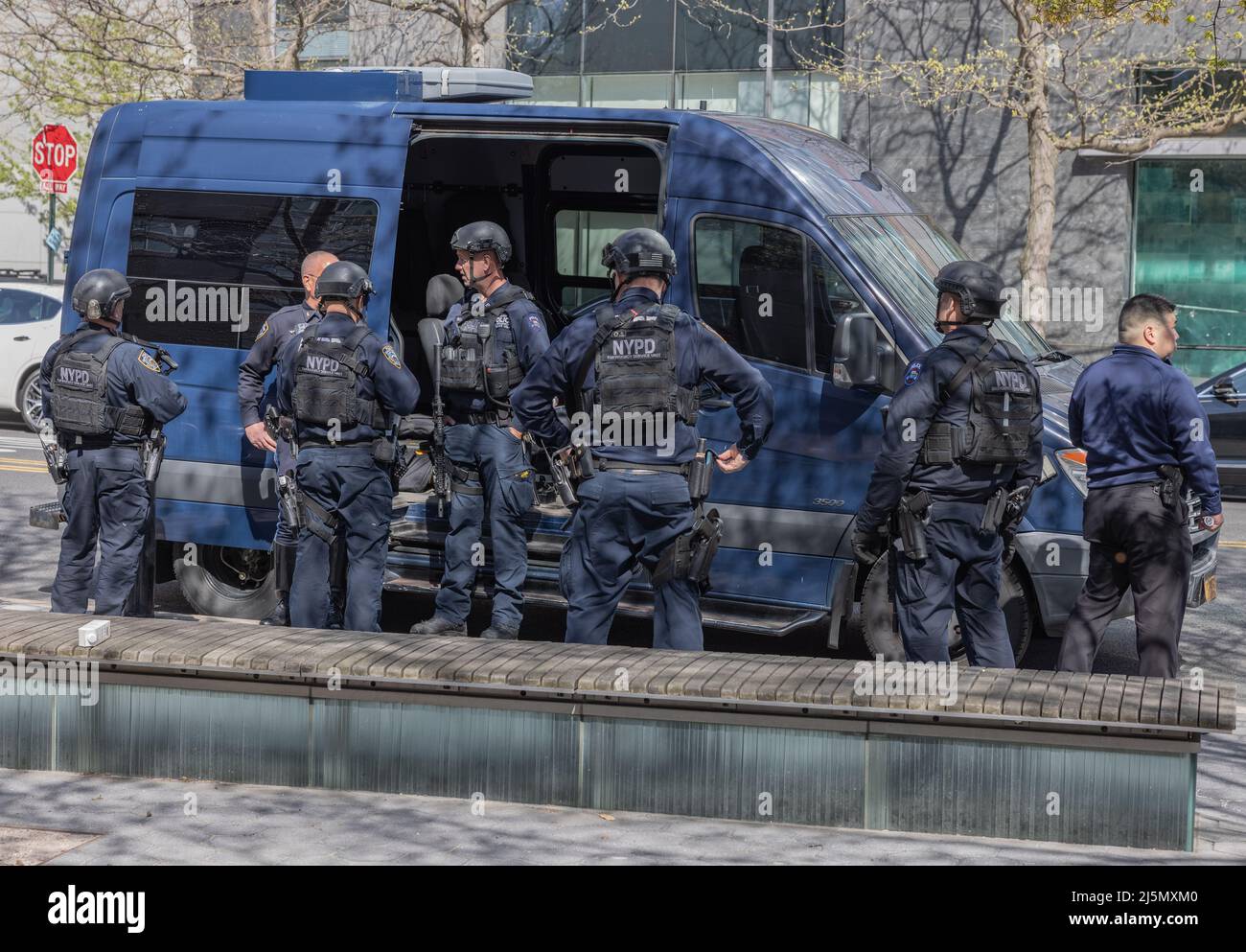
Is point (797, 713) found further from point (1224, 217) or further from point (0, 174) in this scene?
point (0, 174)

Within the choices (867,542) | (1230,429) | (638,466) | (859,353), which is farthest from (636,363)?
(1230,429)

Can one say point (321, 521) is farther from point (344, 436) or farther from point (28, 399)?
point (28, 399)

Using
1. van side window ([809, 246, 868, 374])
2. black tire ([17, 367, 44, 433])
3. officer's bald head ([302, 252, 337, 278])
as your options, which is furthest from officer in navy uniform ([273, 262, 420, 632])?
black tire ([17, 367, 44, 433])

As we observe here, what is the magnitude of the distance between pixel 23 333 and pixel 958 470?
46.0 feet

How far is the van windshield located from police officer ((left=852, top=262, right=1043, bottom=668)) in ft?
3.27

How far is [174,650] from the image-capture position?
612 centimetres

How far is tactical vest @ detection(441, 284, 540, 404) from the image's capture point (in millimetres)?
8031

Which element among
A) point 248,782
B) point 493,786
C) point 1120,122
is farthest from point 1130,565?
point 1120,122

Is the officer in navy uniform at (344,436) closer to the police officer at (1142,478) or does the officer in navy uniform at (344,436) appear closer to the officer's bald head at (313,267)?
the officer's bald head at (313,267)

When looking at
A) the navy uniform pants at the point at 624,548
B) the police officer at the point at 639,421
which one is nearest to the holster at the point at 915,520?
the police officer at the point at 639,421

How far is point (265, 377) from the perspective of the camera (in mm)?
8602

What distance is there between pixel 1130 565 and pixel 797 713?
75.7 inches

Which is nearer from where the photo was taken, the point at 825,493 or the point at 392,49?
the point at 825,493

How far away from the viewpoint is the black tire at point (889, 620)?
25.1ft
